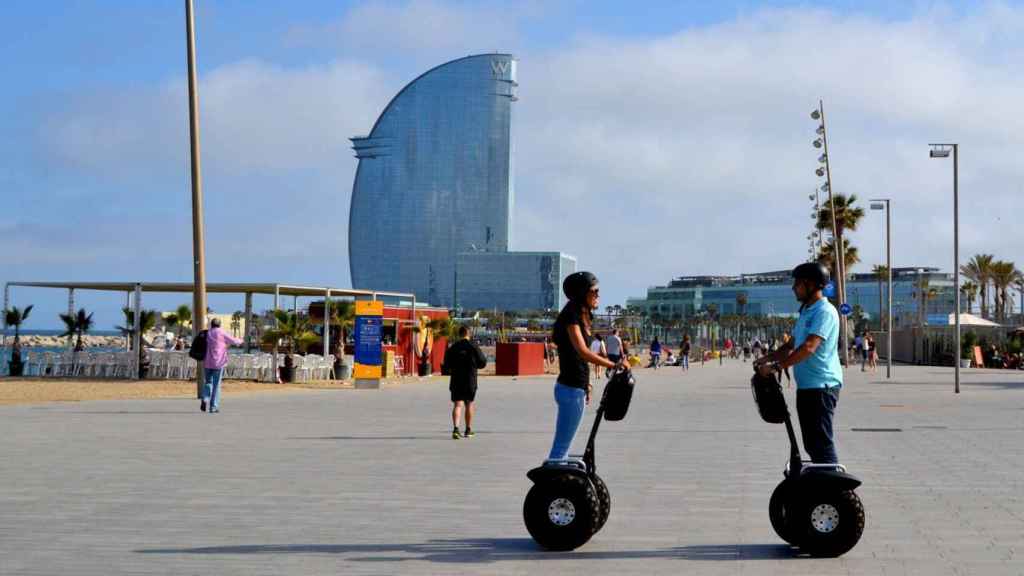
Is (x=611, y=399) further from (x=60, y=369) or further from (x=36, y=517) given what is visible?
(x=60, y=369)

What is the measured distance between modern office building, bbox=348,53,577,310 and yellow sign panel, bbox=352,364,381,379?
500 feet

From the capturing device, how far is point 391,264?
625ft

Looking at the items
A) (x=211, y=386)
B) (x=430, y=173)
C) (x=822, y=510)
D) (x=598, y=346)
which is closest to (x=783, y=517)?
(x=822, y=510)

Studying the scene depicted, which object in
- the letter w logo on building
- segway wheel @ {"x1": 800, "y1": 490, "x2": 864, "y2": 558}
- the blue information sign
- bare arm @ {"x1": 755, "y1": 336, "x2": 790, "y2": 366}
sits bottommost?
segway wheel @ {"x1": 800, "y1": 490, "x2": 864, "y2": 558}

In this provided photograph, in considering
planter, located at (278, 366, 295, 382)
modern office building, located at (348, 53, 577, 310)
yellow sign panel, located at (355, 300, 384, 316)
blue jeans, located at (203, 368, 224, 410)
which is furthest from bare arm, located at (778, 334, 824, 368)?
modern office building, located at (348, 53, 577, 310)

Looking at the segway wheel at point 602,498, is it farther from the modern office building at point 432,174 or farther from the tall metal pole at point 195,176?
the modern office building at point 432,174

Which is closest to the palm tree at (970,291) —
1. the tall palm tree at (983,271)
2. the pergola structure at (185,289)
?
the tall palm tree at (983,271)

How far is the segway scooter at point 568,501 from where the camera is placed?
7398 millimetres

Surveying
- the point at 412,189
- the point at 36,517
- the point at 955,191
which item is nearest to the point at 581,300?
the point at 36,517

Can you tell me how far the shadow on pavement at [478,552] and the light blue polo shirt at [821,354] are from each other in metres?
1.03

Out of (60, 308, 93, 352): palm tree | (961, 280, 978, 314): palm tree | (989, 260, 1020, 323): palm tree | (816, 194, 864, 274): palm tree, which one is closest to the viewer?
(60, 308, 93, 352): palm tree

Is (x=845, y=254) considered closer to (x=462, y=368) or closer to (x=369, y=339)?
(x=369, y=339)

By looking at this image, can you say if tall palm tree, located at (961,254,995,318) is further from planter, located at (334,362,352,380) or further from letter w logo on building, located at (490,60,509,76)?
letter w logo on building, located at (490,60,509,76)

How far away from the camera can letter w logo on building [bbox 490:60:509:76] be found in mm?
190625
